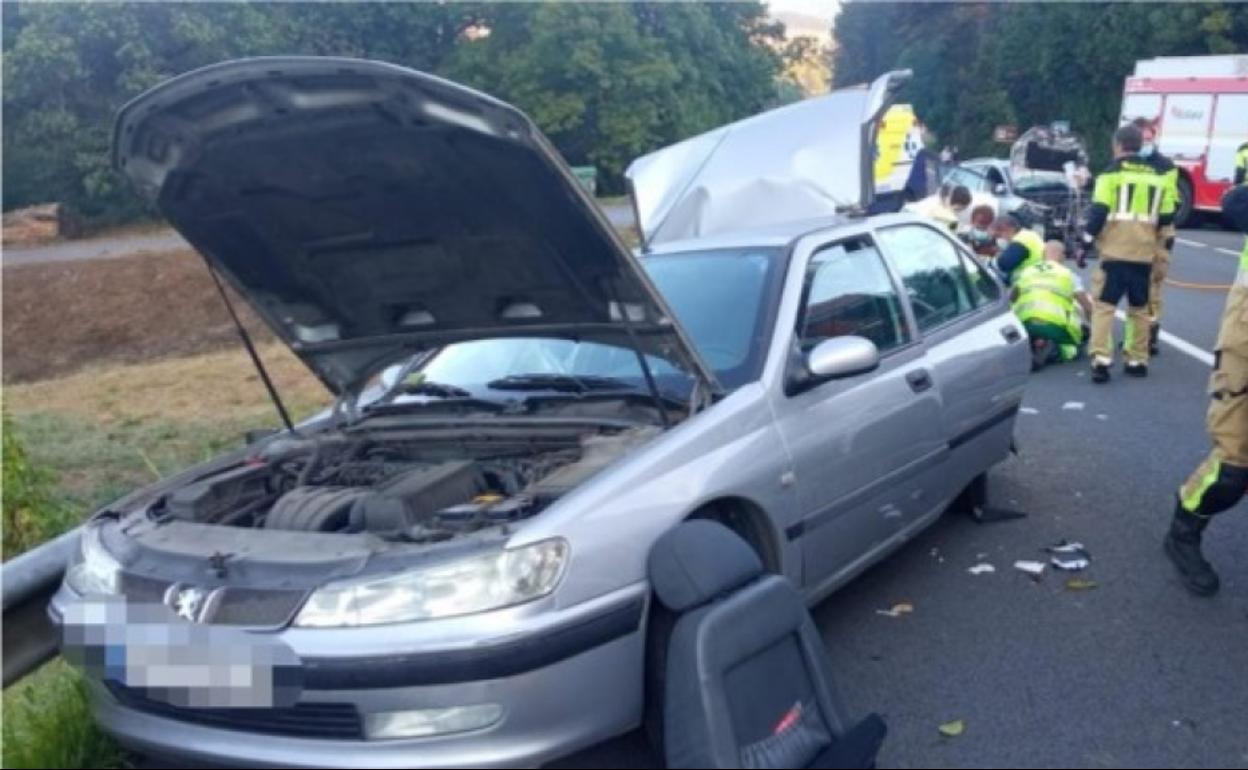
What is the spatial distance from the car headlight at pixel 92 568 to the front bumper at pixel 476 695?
42cm

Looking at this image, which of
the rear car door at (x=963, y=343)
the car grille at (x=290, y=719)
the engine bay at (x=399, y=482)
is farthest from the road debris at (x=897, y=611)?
the car grille at (x=290, y=719)

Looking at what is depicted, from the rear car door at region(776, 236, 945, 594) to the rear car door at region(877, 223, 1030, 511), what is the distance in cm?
16

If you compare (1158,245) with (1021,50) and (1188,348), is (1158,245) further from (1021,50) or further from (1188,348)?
(1021,50)

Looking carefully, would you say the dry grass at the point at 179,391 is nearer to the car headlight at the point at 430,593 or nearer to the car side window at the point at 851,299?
the car side window at the point at 851,299

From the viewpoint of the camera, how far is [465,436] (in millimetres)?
3908

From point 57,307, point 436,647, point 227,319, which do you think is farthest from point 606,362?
point 57,307

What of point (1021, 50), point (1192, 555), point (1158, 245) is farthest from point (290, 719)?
point (1021, 50)

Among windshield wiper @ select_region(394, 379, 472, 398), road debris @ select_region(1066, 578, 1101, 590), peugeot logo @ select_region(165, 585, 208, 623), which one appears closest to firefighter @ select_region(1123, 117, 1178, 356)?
road debris @ select_region(1066, 578, 1101, 590)

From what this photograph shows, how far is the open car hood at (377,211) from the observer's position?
317cm

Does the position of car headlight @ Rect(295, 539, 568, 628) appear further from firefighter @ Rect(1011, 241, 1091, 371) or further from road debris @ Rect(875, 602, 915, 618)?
firefighter @ Rect(1011, 241, 1091, 371)

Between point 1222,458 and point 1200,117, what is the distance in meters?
24.1

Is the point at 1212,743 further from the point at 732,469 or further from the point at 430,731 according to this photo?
the point at 430,731

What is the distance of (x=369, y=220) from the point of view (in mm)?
3832

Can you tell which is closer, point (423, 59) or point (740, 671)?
point (740, 671)
